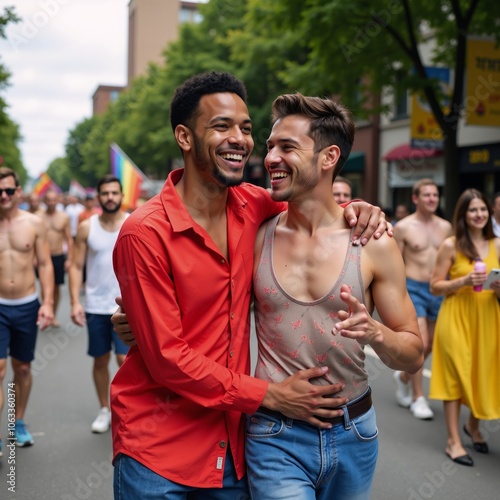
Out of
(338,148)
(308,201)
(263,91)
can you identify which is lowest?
(308,201)

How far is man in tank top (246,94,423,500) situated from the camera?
2467mm

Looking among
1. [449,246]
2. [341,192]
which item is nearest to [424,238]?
[341,192]

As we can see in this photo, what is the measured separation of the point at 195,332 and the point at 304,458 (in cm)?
59

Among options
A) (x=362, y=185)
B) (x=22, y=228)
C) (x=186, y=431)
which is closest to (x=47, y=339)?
(x=22, y=228)

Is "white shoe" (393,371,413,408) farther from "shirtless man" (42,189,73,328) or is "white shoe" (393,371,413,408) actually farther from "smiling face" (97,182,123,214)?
"shirtless man" (42,189,73,328)

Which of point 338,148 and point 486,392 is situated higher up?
point 338,148

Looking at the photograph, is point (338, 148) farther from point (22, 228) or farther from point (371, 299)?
point (22, 228)

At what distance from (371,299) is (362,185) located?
2317cm

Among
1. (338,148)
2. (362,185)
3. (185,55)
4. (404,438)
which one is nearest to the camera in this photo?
(338,148)

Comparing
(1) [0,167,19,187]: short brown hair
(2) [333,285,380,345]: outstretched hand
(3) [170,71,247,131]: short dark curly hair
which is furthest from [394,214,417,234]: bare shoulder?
(2) [333,285,380,345]: outstretched hand

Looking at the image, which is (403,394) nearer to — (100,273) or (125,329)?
(100,273)

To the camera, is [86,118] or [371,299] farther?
[86,118]

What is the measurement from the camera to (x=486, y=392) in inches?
215

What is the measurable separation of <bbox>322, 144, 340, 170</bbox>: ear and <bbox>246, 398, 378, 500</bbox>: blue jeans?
0.94m
